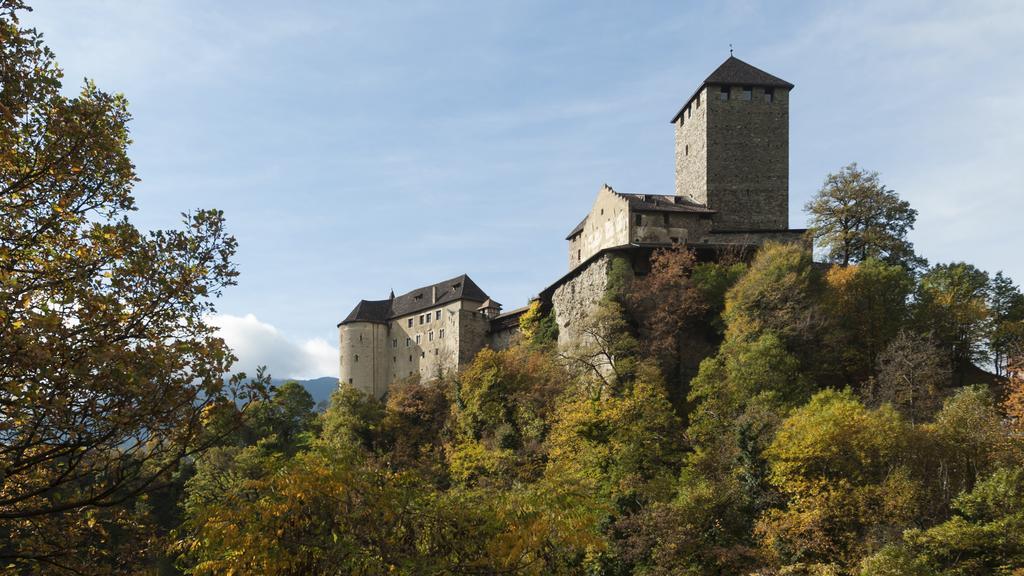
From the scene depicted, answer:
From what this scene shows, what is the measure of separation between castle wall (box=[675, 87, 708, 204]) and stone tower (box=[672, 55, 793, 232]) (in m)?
0.06

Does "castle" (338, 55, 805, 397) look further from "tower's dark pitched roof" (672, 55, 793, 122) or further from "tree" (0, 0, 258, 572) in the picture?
"tree" (0, 0, 258, 572)

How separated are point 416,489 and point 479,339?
161 feet

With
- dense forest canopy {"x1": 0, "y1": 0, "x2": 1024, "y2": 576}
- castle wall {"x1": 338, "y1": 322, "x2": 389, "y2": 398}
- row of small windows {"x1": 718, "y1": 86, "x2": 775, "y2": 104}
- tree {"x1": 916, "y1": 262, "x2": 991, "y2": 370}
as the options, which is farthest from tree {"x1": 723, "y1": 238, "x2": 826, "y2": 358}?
castle wall {"x1": 338, "y1": 322, "x2": 389, "y2": 398}

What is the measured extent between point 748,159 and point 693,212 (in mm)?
6138

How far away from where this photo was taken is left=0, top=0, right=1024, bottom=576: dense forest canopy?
941cm

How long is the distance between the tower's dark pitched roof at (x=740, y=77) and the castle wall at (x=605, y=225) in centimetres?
1015

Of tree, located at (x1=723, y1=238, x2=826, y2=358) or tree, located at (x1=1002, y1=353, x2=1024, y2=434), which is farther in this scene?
tree, located at (x1=723, y1=238, x2=826, y2=358)

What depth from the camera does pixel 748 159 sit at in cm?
5353

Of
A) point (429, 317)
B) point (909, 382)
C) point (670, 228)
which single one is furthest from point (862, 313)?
point (429, 317)

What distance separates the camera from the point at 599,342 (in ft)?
144

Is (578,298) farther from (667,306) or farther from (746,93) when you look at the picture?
(746,93)

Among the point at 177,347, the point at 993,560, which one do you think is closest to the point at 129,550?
the point at 177,347

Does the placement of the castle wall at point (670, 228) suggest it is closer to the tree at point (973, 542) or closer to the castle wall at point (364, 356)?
the tree at point (973, 542)

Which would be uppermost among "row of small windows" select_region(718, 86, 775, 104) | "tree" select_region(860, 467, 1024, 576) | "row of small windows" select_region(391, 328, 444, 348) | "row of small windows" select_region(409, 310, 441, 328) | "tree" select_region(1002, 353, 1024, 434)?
"row of small windows" select_region(718, 86, 775, 104)
